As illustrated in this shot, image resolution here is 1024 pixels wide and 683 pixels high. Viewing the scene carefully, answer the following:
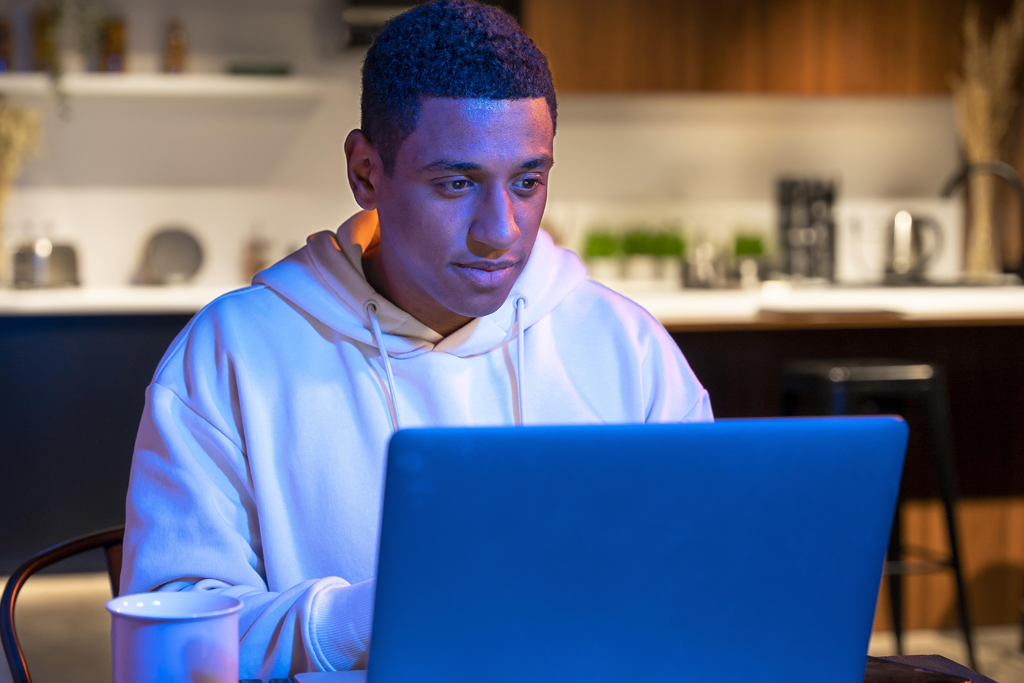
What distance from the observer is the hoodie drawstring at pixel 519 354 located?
3.72ft

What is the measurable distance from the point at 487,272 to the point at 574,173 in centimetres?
372

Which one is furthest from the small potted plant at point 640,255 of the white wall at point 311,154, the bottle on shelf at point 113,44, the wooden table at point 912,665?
the wooden table at point 912,665

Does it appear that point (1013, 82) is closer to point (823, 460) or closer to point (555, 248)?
point (555, 248)

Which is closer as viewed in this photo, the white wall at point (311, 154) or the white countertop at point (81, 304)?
the white countertop at point (81, 304)

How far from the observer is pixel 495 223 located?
95cm

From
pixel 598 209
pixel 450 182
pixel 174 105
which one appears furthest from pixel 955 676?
pixel 174 105

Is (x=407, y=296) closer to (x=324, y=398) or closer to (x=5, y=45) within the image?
(x=324, y=398)

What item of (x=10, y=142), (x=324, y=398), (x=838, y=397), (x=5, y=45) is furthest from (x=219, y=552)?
(x=5, y=45)

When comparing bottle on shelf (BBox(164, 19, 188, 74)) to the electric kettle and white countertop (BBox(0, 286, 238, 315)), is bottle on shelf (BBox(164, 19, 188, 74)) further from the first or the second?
the electric kettle

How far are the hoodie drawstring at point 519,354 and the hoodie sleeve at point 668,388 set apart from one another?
6.2 inches

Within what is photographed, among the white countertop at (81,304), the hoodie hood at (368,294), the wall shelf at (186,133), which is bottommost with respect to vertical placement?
the white countertop at (81,304)

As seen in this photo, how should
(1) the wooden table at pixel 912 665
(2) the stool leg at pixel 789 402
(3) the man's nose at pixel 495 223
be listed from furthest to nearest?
(2) the stool leg at pixel 789 402
(3) the man's nose at pixel 495 223
(1) the wooden table at pixel 912 665

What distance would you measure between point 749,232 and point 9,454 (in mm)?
3127

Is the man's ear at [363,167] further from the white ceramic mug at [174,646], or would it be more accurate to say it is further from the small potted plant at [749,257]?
the small potted plant at [749,257]
